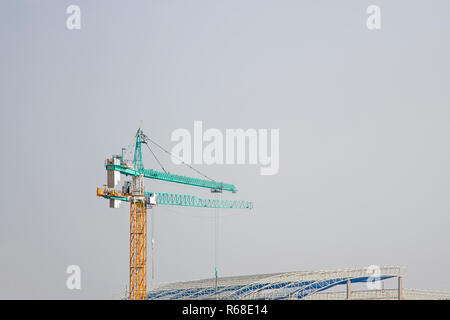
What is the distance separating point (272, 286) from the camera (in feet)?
562

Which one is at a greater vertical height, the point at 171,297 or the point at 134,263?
the point at 134,263

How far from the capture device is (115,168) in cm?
14838

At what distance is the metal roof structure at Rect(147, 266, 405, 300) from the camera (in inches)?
6673

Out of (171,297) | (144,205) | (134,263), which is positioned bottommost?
(171,297)

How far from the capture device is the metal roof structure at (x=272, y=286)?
556 feet
